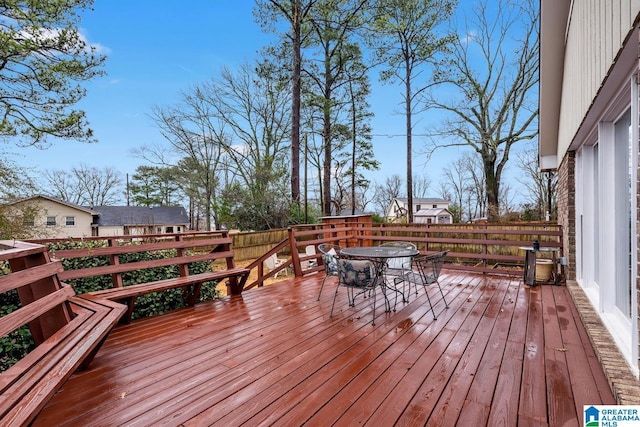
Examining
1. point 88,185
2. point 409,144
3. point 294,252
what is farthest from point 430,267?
point 88,185

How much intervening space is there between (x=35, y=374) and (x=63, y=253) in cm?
196

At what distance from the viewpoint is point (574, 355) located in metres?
2.53

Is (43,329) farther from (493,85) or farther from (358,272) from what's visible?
(493,85)

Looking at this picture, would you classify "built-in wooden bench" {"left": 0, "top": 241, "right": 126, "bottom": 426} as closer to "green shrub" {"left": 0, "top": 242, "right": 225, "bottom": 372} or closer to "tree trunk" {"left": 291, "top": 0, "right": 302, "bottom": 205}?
"green shrub" {"left": 0, "top": 242, "right": 225, "bottom": 372}

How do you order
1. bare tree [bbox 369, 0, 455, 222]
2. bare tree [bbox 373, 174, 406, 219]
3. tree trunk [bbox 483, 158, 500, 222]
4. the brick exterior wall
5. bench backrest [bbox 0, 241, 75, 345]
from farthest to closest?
bare tree [bbox 373, 174, 406, 219], tree trunk [bbox 483, 158, 500, 222], bare tree [bbox 369, 0, 455, 222], the brick exterior wall, bench backrest [bbox 0, 241, 75, 345]

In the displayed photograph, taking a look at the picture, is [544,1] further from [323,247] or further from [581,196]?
[323,247]

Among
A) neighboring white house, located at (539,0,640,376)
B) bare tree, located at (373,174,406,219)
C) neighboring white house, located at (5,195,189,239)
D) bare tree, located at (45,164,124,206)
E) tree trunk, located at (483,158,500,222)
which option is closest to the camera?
neighboring white house, located at (539,0,640,376)

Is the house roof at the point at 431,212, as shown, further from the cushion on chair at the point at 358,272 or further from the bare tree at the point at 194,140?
the cushion on chair at the point at 358,272

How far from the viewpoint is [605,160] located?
2789mm

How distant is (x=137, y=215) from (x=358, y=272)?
81.8 ft

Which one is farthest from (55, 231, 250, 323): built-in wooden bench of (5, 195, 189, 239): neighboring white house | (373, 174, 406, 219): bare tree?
(373, 174, 406, 219): bare tree

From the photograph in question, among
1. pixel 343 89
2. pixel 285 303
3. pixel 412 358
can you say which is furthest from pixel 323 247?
pixel 343 89

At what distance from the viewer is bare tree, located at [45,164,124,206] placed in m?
22.2

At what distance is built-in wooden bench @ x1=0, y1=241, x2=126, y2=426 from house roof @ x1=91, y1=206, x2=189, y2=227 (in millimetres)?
22533
